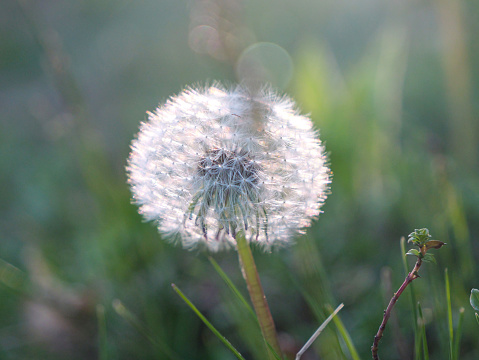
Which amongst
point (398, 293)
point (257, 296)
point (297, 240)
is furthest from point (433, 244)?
point (297, 240)

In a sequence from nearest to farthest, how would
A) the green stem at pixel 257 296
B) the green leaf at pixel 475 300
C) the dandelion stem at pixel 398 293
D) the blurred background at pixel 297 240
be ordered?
the dandelion stem at pixel 398 293 < the green leaf at pixel 475 300 < the green stem at pixel 257 296 < the blurred background at pixel 297 240

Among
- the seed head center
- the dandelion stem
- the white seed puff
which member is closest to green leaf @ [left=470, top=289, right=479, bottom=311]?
the dandelion stem

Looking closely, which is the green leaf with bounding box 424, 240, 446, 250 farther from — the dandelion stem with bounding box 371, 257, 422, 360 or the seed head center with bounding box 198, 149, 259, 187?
the seed head center with bounding box 198, 149, 259, 187

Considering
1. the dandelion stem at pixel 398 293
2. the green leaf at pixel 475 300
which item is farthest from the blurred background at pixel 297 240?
the green leaf at pixel 475 300

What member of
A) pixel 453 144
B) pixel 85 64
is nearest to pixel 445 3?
pixel 453 144

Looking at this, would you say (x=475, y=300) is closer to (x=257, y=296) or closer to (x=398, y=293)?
(x=398, y=293)

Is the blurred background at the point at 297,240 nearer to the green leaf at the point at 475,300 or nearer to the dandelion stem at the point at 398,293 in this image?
the dandelion stem at the point at 398,293

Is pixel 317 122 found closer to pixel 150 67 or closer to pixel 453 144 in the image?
pixel 453 144
